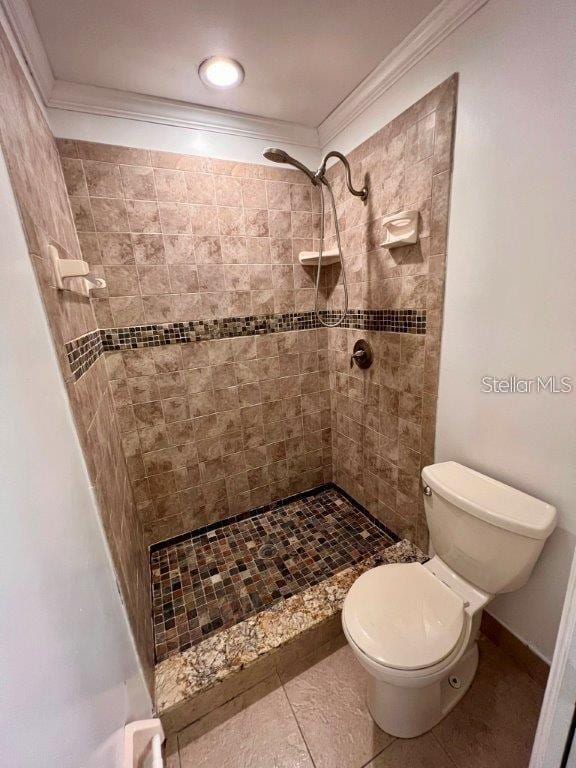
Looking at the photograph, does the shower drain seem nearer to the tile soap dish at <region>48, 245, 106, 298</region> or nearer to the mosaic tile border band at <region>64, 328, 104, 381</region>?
the mosaic tile border band at <region>64, 328, 104, 381</region>

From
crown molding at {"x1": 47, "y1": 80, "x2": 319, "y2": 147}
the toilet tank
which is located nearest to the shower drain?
the toilet tank

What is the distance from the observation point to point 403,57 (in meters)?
1.19

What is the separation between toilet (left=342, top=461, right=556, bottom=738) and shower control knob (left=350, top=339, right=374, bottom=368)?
27.0 inches

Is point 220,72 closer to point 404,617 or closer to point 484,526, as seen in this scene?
point 484,526

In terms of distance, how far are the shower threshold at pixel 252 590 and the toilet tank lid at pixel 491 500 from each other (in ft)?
2.04

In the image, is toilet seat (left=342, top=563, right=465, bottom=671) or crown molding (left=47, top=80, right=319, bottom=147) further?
crown molding (left=47, top=80, right=319, bottom=147)

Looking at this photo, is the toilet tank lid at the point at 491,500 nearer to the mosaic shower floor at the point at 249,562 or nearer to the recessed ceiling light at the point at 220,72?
the mosaic shower floor at the point at 249,562

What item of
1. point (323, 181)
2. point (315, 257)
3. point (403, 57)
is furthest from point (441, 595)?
point (403, 57)

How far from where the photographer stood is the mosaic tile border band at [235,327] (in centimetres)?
140

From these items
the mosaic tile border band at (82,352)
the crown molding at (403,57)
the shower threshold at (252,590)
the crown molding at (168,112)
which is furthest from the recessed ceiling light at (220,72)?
the shower threshold at (252,590)

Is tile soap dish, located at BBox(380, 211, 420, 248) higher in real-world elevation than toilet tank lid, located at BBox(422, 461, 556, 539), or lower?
higher

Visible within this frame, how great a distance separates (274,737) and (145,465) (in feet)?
4.22

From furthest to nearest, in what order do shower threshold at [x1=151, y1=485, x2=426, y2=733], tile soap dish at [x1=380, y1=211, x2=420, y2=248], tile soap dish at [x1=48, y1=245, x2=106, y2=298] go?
tile soap dish at [x1=380, y1=211, x2=420, y2=248]
shower threshold at [x1=151, y1=485, x2=426, y2=733]
tile soap dish at [x1=48, y1=245, x2=106, y2=298]

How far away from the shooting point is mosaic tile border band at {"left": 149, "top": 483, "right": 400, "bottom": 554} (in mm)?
1817
